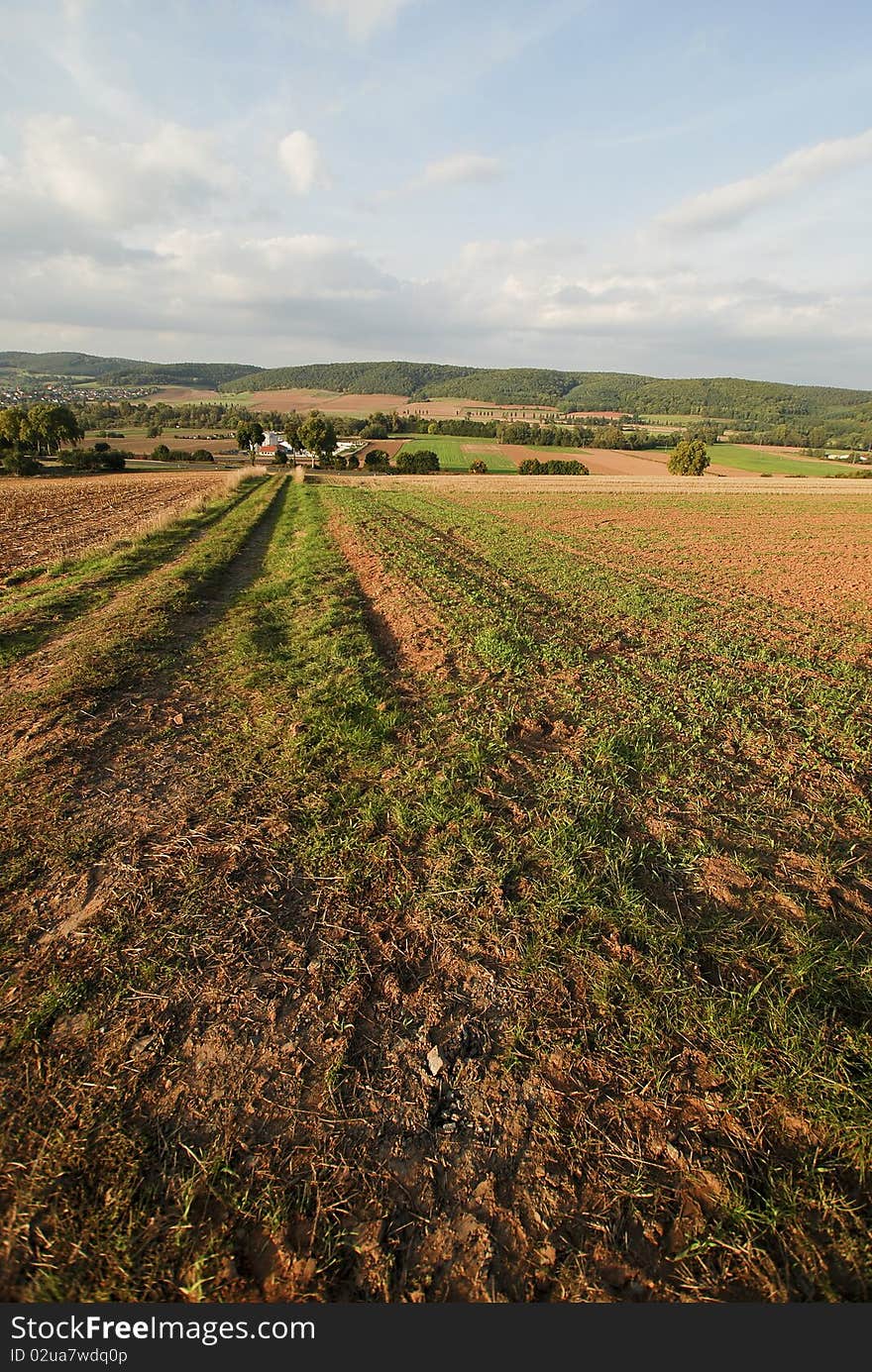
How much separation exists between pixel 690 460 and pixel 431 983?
8329 centimetres

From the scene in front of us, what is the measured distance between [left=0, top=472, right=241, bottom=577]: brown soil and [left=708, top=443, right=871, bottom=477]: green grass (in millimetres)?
81167

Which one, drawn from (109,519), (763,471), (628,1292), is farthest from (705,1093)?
(763,471)

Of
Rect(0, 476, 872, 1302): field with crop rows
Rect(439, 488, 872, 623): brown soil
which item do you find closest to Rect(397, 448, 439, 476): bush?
Rect(439, 488, 872, 623): brown soil

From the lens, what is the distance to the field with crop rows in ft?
7.08

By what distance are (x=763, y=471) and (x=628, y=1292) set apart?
9708 cm

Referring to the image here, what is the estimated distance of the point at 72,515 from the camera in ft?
87.8

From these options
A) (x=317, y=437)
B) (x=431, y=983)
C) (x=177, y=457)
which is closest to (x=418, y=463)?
(x=317, y=437)

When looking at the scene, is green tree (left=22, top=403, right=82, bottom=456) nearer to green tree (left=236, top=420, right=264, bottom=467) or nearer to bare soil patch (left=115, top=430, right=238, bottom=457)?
bare soil patch (left=115, top=430, right=238, bottom=457)

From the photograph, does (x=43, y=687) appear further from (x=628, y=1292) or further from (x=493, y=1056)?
(x=628, y=1292)

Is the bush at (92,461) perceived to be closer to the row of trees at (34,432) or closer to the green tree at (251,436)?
the row of trees at (34,432)

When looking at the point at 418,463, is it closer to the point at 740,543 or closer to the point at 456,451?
the point at 456,451

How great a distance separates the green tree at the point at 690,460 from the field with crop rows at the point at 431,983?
3015 inches

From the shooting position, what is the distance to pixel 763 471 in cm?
7912

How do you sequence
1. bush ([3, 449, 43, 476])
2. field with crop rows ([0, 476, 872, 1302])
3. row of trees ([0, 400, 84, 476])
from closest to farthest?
field with crop rows ([0, 476, 872, 1302]) → bush ([3, 449, 43, 476]) → row of trees ([0, 400, 84, 476])
